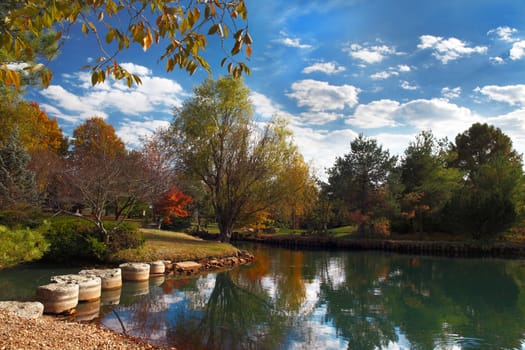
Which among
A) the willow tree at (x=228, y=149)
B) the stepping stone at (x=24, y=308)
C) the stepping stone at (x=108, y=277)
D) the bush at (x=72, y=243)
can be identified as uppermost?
the willow tree at (x=228, y=149)

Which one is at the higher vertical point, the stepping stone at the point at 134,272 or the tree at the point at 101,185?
the tree at the point at 101,185

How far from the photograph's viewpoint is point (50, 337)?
5.10 meters

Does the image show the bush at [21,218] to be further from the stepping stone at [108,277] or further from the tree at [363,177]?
the tree at [363,177]

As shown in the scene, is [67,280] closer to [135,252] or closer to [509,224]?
[135,252]

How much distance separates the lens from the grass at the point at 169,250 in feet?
48.8

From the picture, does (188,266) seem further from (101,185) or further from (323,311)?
(323,311)

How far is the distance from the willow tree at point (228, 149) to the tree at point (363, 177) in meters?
11.5

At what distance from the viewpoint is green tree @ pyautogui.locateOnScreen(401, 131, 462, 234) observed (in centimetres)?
3231

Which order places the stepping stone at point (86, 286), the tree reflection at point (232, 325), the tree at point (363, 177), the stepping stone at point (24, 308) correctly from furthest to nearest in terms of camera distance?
the tree at point (363, 177) < the stepping stone at point (86, 286) < the tree reflection at point (232, 325) < the stepping stone at point (24, 308)

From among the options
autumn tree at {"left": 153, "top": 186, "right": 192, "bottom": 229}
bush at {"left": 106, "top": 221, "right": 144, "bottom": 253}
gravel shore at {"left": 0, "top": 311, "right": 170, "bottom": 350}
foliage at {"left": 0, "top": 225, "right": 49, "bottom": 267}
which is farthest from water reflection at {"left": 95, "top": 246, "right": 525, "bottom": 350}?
autumn tree at {"left": 153, "top": 186, "right": 192, "bottom": 229}

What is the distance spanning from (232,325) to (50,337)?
4120mm

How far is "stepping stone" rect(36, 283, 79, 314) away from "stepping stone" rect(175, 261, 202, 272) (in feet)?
23.6

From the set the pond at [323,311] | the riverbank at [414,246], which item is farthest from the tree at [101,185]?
the riverbank at [414,246]

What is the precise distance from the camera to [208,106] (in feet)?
79.4
